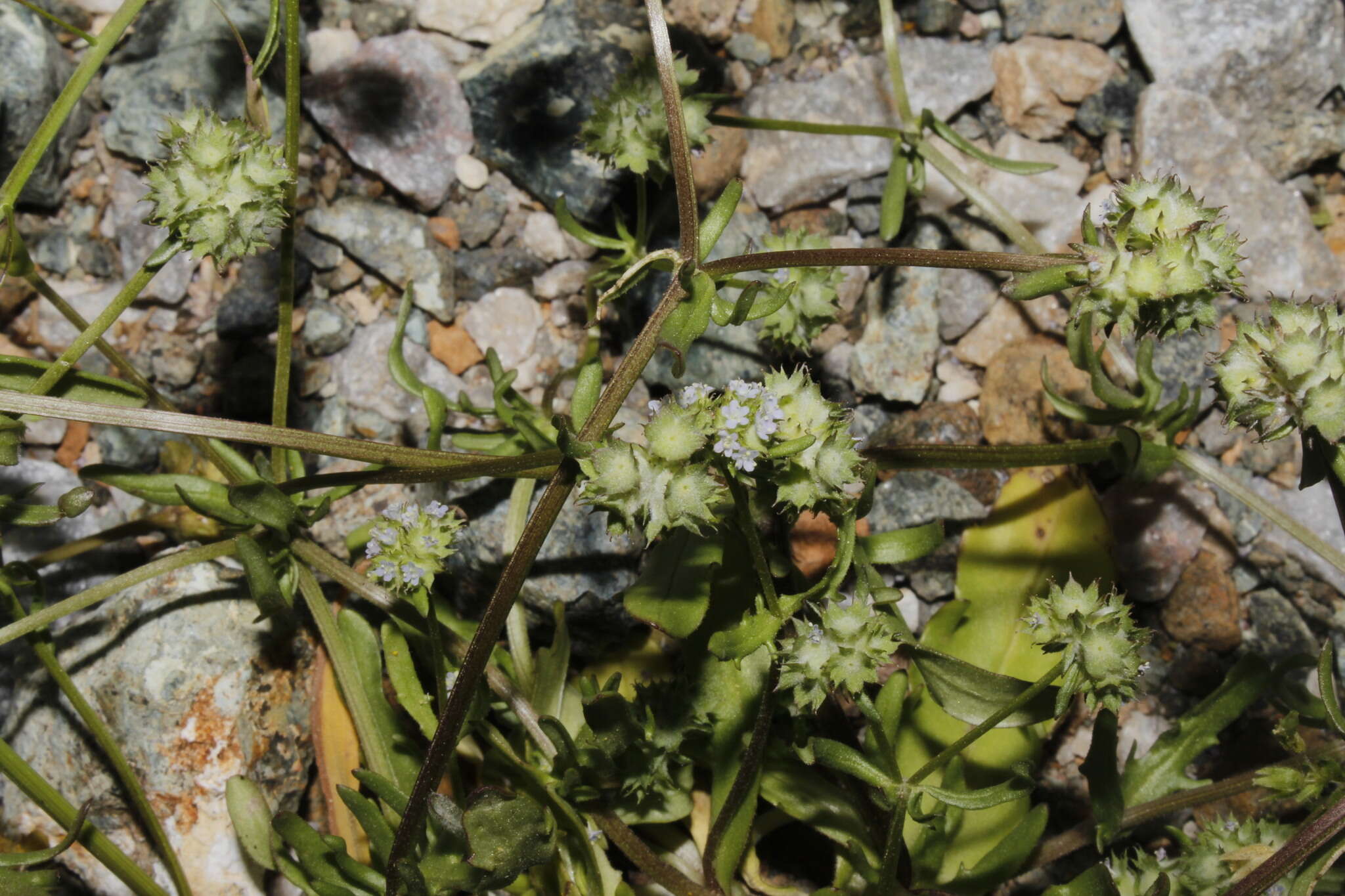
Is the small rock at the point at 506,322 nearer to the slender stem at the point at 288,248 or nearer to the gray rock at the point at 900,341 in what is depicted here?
the slender stem at the point at 288,248

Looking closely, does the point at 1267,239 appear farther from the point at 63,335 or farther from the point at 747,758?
the point at 63,335

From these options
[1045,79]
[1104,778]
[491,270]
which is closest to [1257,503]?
[1104,778]

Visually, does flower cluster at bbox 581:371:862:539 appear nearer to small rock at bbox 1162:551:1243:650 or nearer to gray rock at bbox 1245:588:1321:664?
small rock at bbox 1162:551:1243:650

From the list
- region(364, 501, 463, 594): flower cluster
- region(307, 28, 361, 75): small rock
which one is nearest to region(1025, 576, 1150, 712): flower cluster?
region(364, 501, 463, 594): flower cluster

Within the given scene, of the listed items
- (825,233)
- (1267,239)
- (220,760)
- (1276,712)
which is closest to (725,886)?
(220,760)

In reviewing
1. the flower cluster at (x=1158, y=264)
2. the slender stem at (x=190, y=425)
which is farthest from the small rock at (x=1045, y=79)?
the slender stem at (x=190, y=425)
